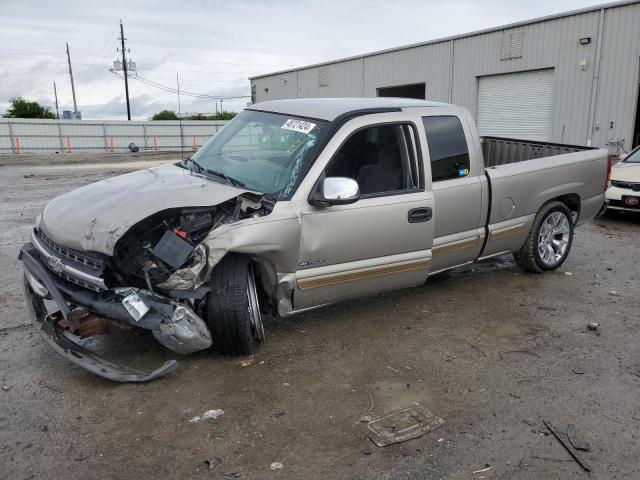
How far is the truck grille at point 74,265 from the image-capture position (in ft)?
11.4

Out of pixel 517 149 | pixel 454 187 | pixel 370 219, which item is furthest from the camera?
pixel 517 149

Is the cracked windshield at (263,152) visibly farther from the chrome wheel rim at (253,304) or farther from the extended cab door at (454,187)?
the extended cab door at (454,187)

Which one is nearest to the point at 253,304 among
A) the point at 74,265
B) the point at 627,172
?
the point at 74,265

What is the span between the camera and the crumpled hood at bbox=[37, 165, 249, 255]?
347 cm

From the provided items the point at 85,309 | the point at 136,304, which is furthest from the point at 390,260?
the point at 85,309

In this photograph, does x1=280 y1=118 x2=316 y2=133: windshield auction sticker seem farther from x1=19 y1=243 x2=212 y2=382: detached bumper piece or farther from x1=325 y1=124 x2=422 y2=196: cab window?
x1=19 y1=243 x2=212 y2=382: detached bumper piece

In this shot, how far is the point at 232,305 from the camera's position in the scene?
373 centimetres

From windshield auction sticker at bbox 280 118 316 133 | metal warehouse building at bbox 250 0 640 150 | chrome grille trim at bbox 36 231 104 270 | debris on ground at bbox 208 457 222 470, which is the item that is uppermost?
metal warehouse building at bbox 250 0 640 150

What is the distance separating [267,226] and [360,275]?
0.96m

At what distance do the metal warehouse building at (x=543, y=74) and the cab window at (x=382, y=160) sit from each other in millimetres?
15280

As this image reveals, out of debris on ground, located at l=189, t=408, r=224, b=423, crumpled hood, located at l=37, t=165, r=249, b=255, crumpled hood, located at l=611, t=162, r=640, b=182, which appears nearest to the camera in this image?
debris on ground, located at l=189, t=408, r=224, b=423

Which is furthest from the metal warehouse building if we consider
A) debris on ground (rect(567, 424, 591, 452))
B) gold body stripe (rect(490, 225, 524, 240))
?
debris on ground (rect(567, 424, 591, 452))

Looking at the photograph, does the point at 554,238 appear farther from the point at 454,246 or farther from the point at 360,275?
the point at 360,275

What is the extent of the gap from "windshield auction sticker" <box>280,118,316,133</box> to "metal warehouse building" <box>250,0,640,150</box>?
1587 centimetres
